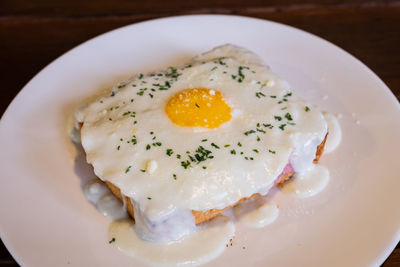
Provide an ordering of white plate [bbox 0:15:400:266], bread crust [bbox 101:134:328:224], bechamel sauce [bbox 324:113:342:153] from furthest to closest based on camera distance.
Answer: bechamel sauce [bbox 324:113:342:153] < bread crust [bbox 101:134:328:224] < white plate [bbox 0:15:400:266]

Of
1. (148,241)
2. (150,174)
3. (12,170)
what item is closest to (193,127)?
(150,174)

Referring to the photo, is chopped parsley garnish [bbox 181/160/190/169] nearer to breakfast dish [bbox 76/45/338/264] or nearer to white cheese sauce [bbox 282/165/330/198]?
breakfast dish [bbox 76/45/338/264]

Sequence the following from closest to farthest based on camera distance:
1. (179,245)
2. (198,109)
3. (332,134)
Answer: (179,245)
(198,109)
(332,134)

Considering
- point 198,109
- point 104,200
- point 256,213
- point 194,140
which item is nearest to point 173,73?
point 198,109

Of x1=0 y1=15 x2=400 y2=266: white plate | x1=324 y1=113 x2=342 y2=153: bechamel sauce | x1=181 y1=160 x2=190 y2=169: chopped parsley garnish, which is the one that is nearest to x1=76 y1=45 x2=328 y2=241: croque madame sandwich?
x1=181 y1=160 x2=190 y2=169: chopped parsley garnish

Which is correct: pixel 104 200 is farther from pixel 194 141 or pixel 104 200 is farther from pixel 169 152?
pixel 194 141

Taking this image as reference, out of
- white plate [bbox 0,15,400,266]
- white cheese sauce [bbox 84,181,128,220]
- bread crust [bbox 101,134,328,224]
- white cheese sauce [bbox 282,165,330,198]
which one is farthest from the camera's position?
white cheese sauce [bbox 282,165,330,198]
